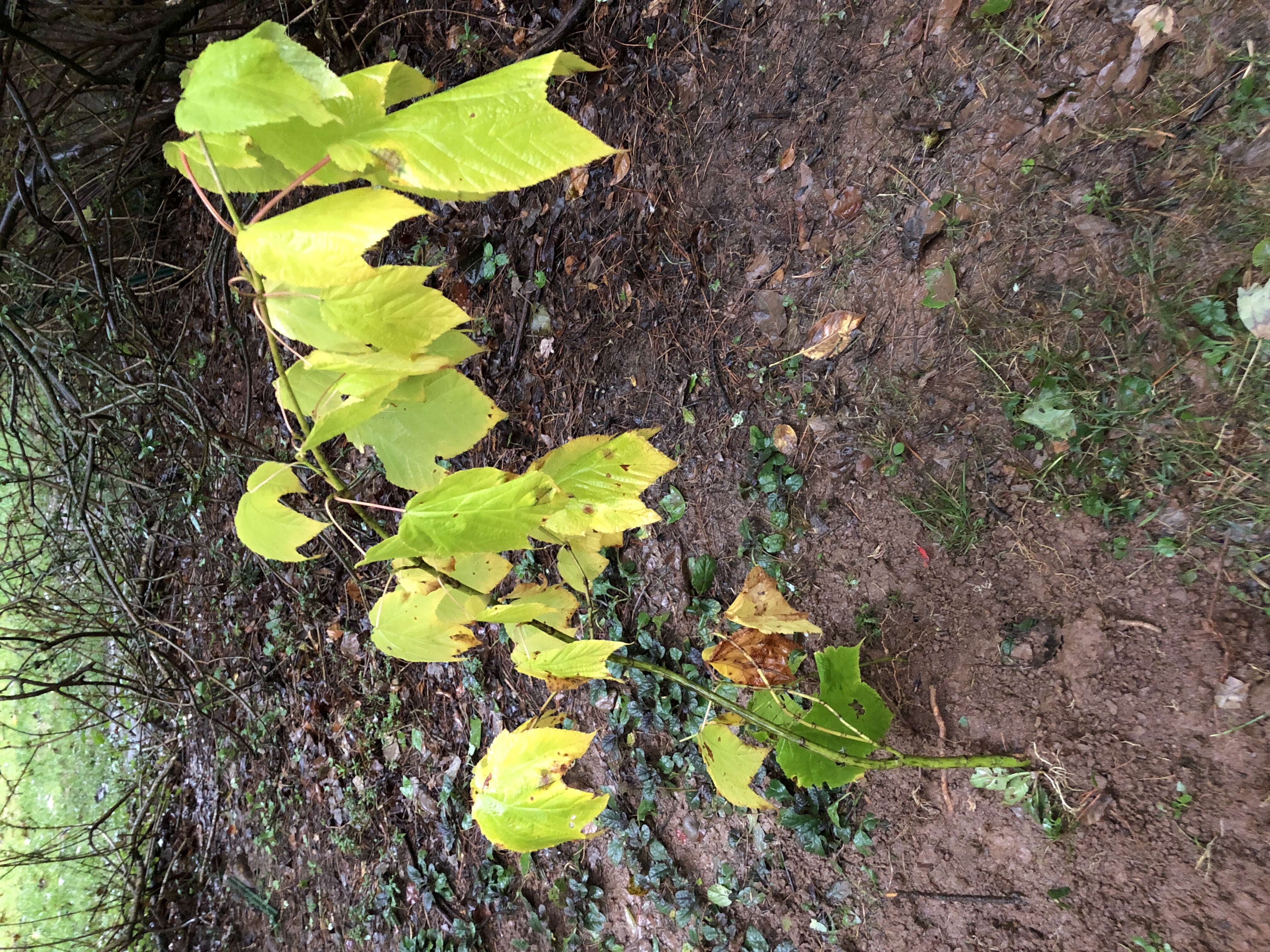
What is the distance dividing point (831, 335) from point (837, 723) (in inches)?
45.3

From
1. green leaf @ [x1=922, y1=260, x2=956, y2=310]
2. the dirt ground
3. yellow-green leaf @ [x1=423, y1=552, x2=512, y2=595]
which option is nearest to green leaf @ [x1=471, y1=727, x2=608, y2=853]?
yellow-green leaf @ [x1=423, y1=552, x2=512, y2=595]

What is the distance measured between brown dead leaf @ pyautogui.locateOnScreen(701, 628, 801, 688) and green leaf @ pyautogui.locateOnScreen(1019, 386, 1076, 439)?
2.89ft

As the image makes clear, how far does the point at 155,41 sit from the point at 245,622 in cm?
317

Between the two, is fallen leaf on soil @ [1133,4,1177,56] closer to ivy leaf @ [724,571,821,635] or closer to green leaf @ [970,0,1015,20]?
green leaf @ [970,0,1015,20]

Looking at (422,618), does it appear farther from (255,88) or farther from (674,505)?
(674,505)

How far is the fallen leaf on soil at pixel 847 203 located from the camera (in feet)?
6.98

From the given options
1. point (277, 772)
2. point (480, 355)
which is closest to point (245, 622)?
point (277, 772)

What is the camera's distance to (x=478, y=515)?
93 centimetres

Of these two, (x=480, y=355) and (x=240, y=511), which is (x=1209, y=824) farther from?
(x=480, y=355)

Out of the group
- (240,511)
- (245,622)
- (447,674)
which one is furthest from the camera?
(245,622)

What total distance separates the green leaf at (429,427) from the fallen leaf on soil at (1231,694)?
168 cm

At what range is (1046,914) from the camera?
5.62 feet

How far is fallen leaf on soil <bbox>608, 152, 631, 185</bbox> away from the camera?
2730 mm

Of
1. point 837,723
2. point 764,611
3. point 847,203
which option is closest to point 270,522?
point 764,611
